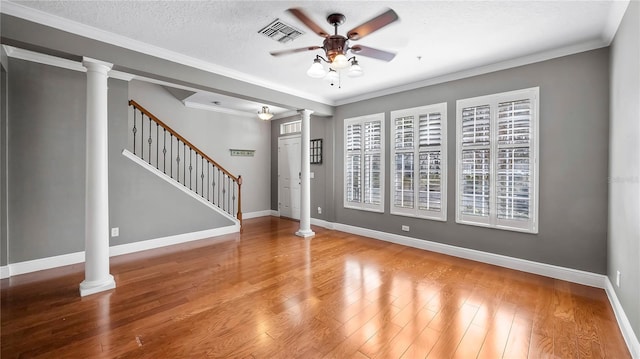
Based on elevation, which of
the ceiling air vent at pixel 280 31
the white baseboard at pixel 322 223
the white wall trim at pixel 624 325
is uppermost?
the ceiling air vent at pixel 280 31

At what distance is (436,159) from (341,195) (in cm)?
220

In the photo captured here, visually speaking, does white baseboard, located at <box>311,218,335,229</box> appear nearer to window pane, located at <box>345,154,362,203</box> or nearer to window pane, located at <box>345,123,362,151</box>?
window pane, located at <box>345,154,362,203</box>

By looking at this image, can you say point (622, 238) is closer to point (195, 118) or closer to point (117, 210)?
point (117, 210)

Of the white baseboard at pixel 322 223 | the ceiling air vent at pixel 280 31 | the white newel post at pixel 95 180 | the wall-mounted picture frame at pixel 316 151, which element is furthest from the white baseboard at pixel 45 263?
the wall-mounted picture frame at pixel 316 151

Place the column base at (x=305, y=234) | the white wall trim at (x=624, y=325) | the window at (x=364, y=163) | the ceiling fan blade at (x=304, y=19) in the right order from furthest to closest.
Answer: the column base at (x=305, y=234) → the window at (x=364, y=163) → the ceiling fan blade at (x=304, y=19) → the white wall trim at (x=624, y=325)

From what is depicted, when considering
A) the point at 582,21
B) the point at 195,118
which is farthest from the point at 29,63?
the point at 582,21

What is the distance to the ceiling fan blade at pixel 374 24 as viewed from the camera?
2149 mm

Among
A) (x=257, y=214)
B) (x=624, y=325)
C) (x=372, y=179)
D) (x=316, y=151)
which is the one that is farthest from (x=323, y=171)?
(x=624, y=325)

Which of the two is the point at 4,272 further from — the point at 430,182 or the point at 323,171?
the point at 430,182

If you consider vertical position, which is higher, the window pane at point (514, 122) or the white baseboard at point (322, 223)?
the window pane at point (514, 122)

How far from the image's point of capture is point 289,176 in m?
7.45

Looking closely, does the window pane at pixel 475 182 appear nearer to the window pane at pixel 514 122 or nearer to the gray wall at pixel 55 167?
the window pane at pixel 514 122

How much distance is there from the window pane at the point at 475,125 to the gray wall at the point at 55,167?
5120mm

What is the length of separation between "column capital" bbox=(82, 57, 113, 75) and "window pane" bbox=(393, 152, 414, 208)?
4.33 meters
